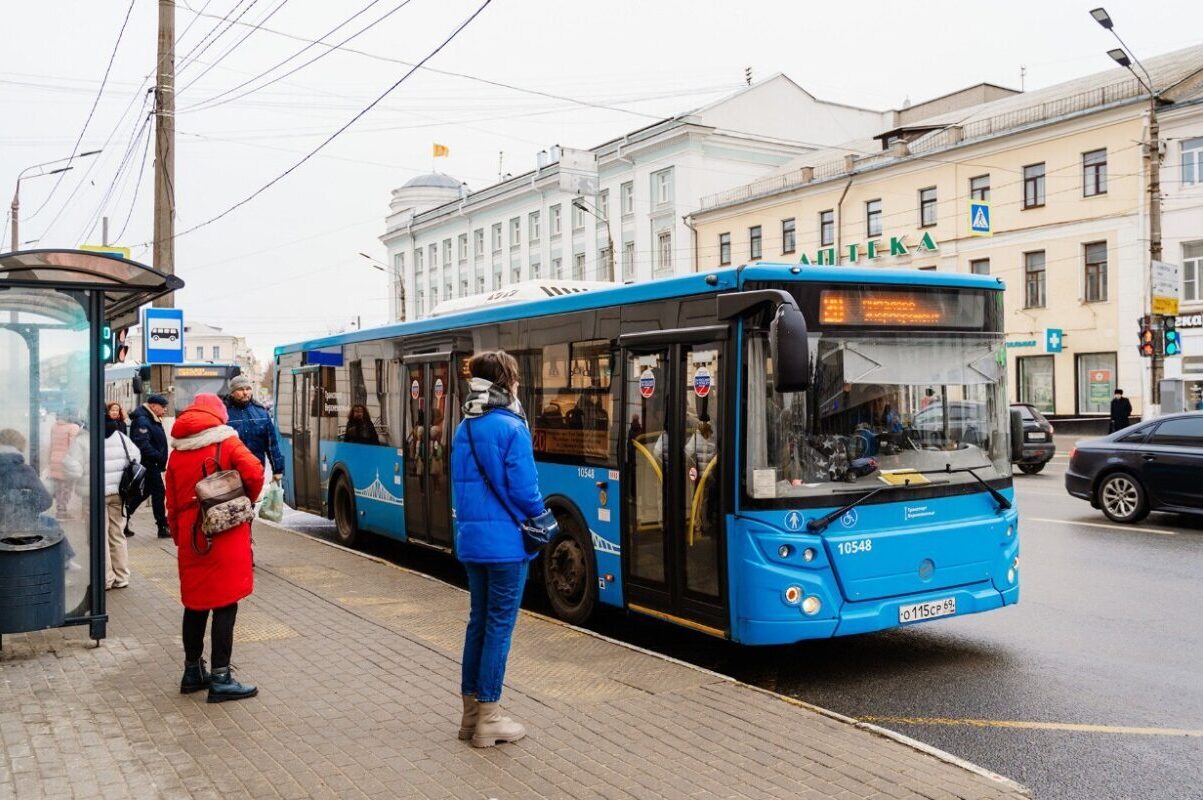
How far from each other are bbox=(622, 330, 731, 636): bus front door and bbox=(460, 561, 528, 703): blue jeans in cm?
208

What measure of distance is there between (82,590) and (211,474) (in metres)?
2.09

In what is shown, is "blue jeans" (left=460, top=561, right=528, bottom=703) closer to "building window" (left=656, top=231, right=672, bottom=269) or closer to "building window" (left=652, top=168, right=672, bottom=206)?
"building window" (left=656, top=231, right=672, bottom=269)

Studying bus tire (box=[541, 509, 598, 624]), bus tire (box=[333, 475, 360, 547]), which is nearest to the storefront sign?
bus tire (box=[333, 475, 360, 547])

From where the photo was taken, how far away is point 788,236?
1929 inches

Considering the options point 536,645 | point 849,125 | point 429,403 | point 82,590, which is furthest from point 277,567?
point 849,125

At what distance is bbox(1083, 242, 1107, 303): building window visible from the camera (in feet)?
119

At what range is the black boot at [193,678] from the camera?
6316 mm

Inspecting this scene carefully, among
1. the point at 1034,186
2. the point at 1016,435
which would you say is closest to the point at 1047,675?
the point at 1016,435

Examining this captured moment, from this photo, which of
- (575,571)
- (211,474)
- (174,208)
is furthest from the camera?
(174,208)

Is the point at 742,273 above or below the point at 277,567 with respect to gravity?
above

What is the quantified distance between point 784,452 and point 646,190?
5131cm

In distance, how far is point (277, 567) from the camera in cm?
1132

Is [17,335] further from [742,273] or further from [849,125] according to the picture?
[849,125]

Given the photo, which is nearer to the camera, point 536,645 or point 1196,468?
point 536,645
